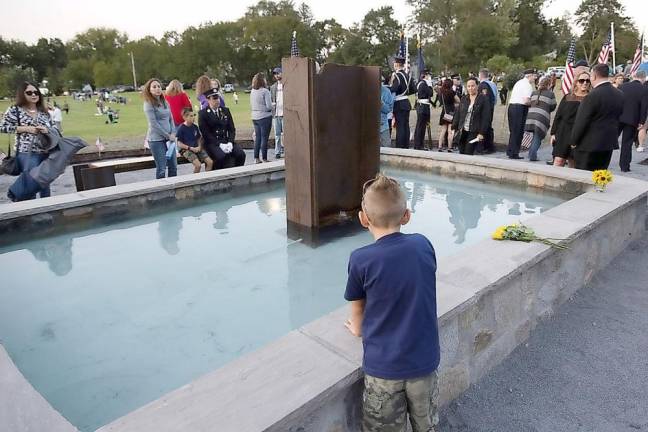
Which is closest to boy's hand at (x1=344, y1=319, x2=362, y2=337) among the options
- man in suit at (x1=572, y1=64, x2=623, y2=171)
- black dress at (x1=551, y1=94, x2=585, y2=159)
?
man in suit at (x1=572, y1=64, x2=623, y2=171)

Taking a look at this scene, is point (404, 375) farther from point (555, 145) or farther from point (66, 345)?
point (555, 145)

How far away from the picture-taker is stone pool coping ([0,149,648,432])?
1656 millimetres

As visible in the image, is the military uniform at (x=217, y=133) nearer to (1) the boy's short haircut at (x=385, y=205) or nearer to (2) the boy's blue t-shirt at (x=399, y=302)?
(1) the boy's short haircut at (x=385, y=205)

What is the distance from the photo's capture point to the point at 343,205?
5145 millimetres

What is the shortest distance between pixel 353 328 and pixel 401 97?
818 cm

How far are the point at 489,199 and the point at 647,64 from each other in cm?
929

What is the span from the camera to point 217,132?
7.16 m

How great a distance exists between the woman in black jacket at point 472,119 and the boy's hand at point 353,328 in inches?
301

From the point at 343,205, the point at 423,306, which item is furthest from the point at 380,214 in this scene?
the point at 343,205

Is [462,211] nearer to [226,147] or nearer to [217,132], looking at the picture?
[226,147]

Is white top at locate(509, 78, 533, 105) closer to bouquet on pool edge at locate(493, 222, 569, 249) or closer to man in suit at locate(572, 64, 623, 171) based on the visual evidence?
man in suit at locate(572, 64, 623, 171)

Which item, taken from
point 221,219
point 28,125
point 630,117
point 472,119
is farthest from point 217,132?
point 630,117

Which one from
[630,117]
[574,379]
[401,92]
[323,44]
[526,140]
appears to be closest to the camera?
[574,379]

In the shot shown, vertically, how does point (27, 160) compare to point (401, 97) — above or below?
below
